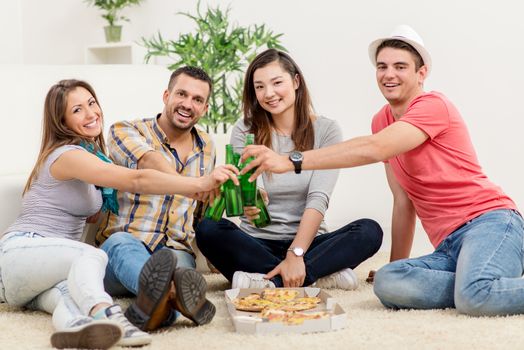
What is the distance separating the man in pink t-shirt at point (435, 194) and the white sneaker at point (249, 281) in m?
0.39

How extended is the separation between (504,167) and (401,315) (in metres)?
2.54

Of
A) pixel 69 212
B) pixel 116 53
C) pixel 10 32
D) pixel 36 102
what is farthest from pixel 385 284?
pixel 10 32

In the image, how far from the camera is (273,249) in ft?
9.29

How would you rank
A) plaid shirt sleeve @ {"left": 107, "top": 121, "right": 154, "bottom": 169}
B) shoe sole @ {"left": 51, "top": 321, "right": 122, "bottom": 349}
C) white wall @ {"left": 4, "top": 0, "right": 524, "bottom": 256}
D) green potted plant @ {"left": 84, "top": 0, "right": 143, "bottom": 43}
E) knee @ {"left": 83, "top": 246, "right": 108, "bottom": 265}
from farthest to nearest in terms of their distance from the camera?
1. green potted plant @ {"left": 84, "top": 0, "right": 143, "bottom": 43}
2. white wall @ {"left": 4, "top": 0, "right": 524, "bottom": 256}
3. plaid shirt sleeve @ {"left": 107, "top": 121, "right": 154, "bottom": 169}
4. knee @ {"left": 83, "top": 246, "right": 108, "bottom": 265}
5. shoe sole @ {"left": 51, "top": 321, "right": 122, "bottom": 349}

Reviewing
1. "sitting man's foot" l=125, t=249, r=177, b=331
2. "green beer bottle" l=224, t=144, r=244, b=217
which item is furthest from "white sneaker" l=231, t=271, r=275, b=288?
"sitting man's foot" l=125, t=249, r=177, b=331

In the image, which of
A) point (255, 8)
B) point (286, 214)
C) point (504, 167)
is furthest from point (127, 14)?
point (286, 214)

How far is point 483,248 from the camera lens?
7.63ft

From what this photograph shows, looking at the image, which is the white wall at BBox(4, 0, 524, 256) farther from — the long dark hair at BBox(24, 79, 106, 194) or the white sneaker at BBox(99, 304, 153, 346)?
the white sneaker at BBox(99, 304, 153, 346)

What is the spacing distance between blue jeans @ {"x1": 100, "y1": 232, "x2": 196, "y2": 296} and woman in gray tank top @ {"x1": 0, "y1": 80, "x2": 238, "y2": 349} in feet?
0.45

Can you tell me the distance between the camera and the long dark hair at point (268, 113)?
9.35ft

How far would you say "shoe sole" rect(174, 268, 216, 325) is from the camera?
6.56ft

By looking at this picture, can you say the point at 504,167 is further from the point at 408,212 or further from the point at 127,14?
the point at 127,14

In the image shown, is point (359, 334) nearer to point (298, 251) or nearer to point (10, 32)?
point (298, 251)

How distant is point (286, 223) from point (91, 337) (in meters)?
1.12
